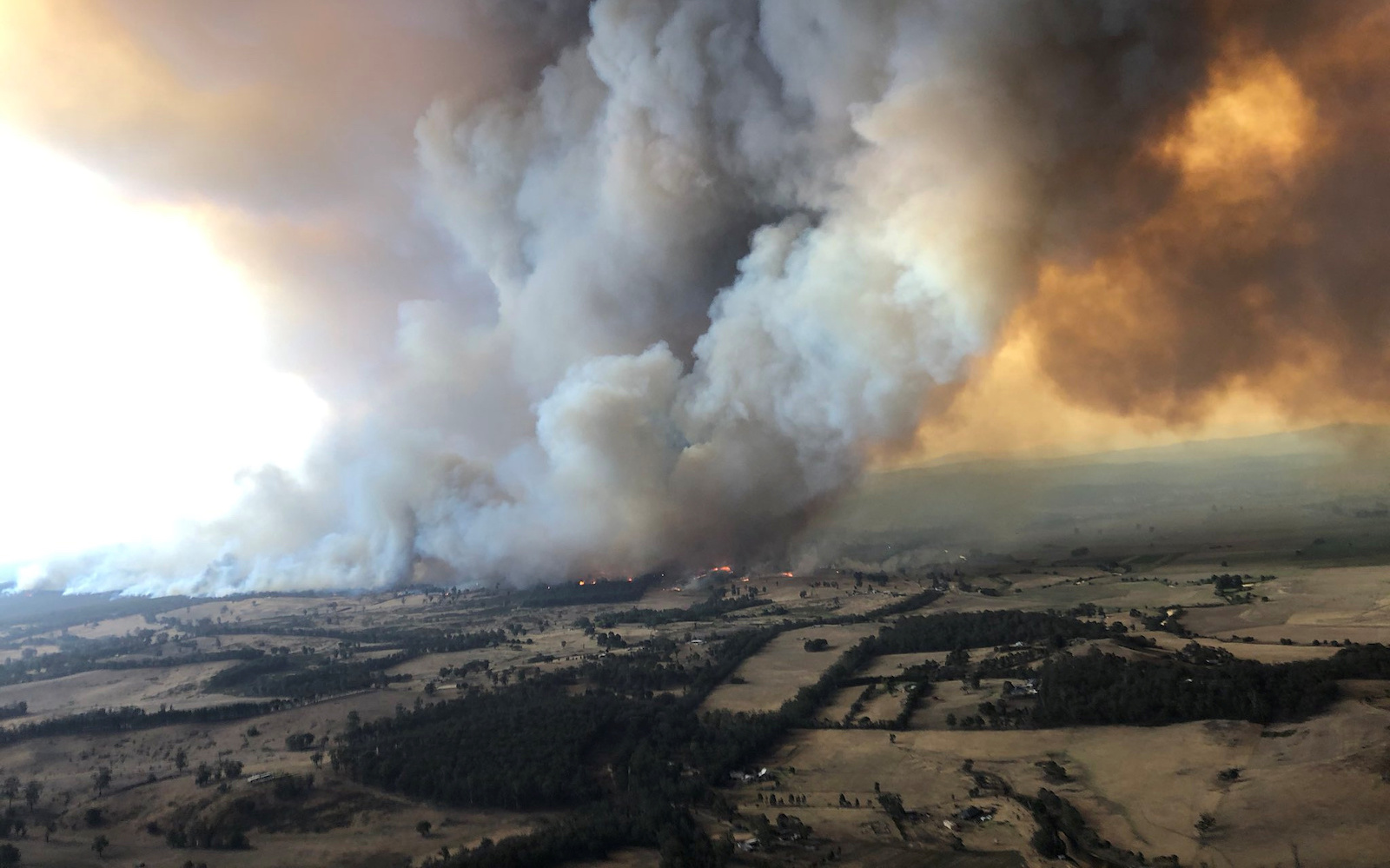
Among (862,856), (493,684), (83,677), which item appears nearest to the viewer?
(862,856)

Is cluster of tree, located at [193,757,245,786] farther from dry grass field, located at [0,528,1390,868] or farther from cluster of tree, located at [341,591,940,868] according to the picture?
cluster of tree, located at [341,591,940,868]

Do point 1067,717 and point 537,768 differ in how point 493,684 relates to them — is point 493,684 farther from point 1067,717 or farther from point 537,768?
point 1067,717

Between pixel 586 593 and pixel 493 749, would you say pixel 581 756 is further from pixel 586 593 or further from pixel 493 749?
pixel 586 593

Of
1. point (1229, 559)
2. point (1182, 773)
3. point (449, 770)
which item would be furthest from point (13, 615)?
point (1229, 559)

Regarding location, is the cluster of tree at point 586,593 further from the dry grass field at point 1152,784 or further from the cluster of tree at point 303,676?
the dry grass field at point 1152,784

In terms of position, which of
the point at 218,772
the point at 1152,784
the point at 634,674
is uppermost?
the point at 634,674

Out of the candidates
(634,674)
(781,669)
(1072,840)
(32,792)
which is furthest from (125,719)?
(1072,840)

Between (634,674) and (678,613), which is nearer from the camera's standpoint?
(634,674)

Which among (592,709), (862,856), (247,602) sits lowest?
(862,856)
